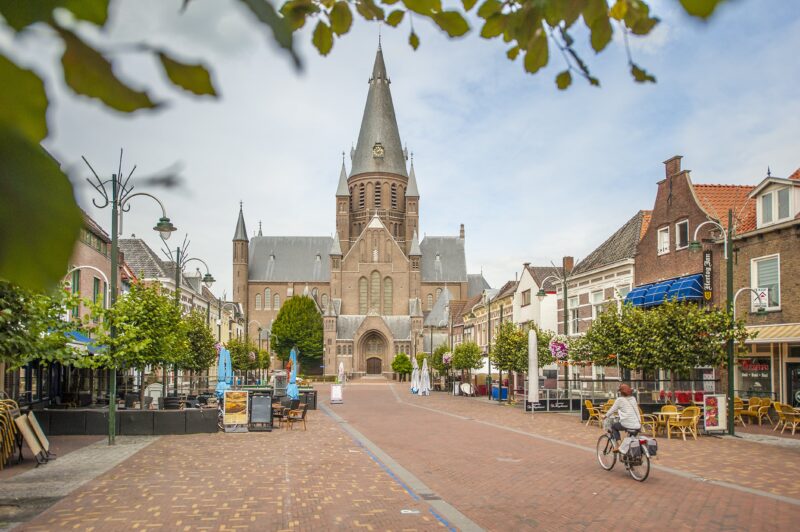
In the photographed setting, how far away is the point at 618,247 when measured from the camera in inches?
1415

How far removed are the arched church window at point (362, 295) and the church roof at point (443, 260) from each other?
10048 millimetres

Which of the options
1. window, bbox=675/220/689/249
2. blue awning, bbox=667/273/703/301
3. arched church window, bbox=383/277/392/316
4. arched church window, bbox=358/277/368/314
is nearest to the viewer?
blue awning, bbox=667/273/703/301

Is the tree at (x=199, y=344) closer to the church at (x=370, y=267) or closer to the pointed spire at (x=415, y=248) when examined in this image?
A: the church at (x=370, y=267)

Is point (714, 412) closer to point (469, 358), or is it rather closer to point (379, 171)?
point (469, 358)

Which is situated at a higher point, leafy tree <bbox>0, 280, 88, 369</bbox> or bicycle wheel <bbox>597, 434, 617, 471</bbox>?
leafy tree <bbox>0, 280, 88, 369</bbox>

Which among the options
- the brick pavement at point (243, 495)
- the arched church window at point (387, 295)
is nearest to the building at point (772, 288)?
the brick pavement at point (243, 495)

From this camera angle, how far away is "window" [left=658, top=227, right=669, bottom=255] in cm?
3083

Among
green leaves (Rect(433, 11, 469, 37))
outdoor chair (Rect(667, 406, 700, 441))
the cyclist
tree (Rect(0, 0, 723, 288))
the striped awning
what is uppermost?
green leaves (Rect(433, 11, 469, 37))

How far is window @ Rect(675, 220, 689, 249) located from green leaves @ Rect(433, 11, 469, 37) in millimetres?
29279

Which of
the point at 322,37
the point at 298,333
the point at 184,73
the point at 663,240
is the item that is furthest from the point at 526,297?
the point at 184,73

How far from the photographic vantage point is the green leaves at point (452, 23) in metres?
1.99

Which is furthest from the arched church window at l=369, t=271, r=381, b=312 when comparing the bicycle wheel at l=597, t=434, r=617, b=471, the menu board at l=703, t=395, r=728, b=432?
the bicycle wheel at l=597, t=434, r=617, b=471

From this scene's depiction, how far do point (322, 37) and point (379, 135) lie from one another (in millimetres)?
95207

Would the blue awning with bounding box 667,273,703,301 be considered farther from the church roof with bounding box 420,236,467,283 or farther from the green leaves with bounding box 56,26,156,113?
the church roof with bounding box 420,236,467,283
